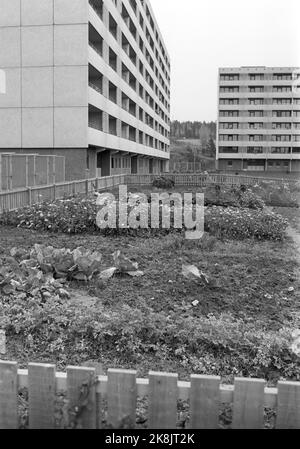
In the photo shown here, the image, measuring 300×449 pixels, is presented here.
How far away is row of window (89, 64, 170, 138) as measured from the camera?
32.2 m

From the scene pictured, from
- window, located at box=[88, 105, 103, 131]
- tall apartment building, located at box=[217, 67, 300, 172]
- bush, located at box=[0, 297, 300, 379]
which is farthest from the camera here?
tall apartment building, located at box=[217, 67, 300, 172]

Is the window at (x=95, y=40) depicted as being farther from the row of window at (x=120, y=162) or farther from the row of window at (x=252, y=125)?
the row of window at (x=252, y=125)

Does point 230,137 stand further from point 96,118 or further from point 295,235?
point 295,235

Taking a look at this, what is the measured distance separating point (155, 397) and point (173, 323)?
2.27 meters

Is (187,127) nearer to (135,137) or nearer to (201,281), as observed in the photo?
(135,137)

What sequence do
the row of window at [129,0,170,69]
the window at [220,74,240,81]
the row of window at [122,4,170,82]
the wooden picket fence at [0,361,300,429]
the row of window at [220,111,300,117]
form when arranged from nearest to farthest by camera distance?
the wooden picket fence at [0,361,300,429], the row of window at [122,4,170,82], the row of window at [129,0,170,69], the row of window at [220,111,300,117], the window at [220,74,240,81]

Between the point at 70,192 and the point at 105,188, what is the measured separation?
7.20 metres

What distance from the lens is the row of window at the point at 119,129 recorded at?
1284 inches

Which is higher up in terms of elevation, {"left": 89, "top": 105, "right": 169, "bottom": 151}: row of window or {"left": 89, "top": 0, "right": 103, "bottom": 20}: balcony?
{"left": 89, "top": 0, "right": 103, "bottom": 20}: balcony

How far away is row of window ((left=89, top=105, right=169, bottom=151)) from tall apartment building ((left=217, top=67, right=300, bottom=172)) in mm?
23458

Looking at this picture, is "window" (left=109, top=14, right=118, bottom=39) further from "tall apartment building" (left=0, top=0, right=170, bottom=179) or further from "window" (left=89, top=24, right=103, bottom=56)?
"tall apartment building" (left=0, top=0, right=170, bottom=179)

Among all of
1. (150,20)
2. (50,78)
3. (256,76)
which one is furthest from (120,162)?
(256,76)

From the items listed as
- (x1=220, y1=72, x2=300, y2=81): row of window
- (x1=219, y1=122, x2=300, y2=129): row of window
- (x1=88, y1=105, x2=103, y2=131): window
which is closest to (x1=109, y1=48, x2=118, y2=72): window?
(x1=88, y1=105, x2=103, y2=131): window
